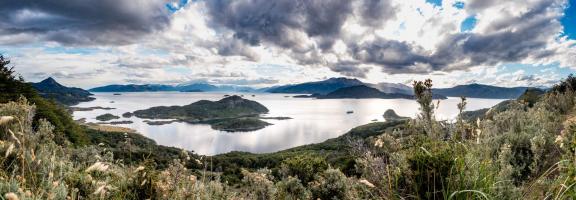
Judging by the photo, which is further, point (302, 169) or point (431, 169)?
point (302, 169)

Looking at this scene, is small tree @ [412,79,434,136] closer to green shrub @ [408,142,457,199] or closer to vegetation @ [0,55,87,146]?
green shrub @ [408,142,457,199]

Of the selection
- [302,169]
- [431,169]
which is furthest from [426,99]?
[302,169]

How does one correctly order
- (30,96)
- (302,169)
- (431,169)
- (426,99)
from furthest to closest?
(30,96) < (302,169) < (426,99) < (431,169)

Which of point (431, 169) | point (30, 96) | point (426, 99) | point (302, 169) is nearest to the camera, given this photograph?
point (431, 169)

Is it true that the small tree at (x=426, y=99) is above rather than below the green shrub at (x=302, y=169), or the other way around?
above

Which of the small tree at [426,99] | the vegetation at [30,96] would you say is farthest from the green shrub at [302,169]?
the vegetation at [30,96]

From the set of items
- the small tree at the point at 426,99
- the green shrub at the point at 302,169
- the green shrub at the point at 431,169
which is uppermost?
the small tree at the point at 426,99

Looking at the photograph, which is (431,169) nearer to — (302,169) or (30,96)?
(302,169)

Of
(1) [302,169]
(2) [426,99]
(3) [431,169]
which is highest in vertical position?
(2) [426,99]

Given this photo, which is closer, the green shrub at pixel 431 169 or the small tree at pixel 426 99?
the green shrub at pixel 431 169

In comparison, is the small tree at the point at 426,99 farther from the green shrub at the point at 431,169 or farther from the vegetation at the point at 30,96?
the vegetation at the point at 30,96

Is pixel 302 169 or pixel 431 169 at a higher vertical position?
pixel 431 169

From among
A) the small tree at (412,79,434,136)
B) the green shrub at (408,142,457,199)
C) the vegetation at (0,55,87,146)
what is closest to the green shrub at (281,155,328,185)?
the small tree at (412,79,434,136)

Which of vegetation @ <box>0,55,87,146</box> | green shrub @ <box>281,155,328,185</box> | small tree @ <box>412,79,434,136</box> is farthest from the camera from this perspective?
vegetation @ <box>0,55,87,146</box>
